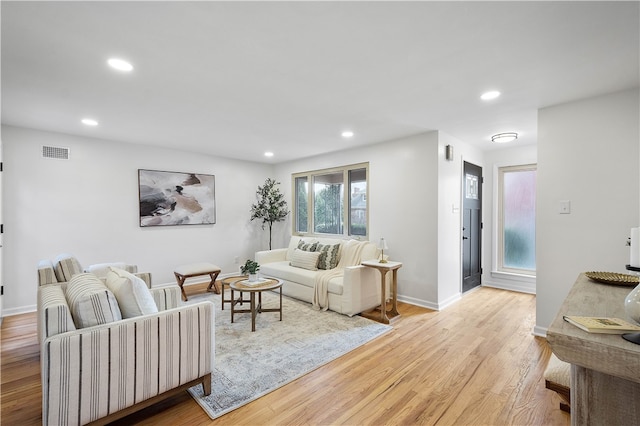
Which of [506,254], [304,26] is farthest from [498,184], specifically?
[304,26]

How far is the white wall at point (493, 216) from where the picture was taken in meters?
4.80

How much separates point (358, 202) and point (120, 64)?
3627 mm

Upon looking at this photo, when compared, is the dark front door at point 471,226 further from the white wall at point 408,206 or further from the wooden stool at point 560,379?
the wooden stool at point 560,379

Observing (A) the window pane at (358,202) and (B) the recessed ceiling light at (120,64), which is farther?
(A) the window pane at (358,202)

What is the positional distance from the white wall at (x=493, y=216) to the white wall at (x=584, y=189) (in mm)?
1866

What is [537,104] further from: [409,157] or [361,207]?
[361,207]

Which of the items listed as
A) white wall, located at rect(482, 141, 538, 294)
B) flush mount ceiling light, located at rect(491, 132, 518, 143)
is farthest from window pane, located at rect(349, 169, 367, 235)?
white wall, located at rect(482, 141, 538, 294)

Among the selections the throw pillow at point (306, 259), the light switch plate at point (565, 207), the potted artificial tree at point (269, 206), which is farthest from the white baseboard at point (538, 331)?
the potted artificial tree at point (269, 206)

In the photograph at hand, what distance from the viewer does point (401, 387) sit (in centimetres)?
219

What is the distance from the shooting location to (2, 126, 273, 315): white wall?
3.73 meters

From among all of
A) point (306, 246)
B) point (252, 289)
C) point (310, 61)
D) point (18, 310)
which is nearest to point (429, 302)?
point (306, 246)

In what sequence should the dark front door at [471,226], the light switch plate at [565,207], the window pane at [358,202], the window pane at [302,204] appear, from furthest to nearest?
the window pane at [302,204]
the window pane at [358,202]
the dark front door at [471,226]
the light switch plate at [565,207]

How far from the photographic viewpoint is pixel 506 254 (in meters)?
5.00

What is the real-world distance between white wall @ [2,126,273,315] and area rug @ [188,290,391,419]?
169 centimetres
